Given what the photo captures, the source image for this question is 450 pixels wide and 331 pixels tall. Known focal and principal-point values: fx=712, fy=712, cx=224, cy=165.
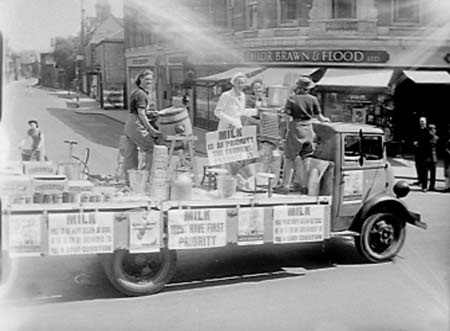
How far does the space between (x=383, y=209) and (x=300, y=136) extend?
0.77 meters

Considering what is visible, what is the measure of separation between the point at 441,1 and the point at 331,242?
6.24 feet

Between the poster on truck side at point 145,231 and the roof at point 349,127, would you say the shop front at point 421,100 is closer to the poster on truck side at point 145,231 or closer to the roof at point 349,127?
the roof at point 349,127

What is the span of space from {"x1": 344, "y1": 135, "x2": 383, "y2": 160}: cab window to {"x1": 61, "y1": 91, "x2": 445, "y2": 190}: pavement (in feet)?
0.31

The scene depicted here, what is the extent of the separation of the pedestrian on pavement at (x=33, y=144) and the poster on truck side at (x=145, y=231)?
2.33 ft

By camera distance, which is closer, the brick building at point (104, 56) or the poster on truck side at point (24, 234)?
the brick building at point (104, 56)

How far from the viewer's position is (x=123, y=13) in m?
2.66

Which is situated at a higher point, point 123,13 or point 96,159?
point 123,13

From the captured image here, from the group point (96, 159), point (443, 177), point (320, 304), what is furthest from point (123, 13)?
point (443, 177)

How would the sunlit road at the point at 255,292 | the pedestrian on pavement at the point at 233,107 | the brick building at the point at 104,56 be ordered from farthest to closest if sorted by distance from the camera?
the pedestrian on pavement at the point at 233,107
the sunlit road at the point at 255,292
the brick building at the point at 104,56

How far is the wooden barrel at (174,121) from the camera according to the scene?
10.3ft

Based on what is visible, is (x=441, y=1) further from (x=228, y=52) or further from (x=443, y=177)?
(x=443, y=177)

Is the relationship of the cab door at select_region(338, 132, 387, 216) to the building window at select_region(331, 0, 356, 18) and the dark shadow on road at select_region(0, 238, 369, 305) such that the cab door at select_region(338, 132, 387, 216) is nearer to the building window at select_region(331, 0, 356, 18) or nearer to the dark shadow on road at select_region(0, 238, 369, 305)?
the dark shadow on road at select_region(0, 238, 369, 305)

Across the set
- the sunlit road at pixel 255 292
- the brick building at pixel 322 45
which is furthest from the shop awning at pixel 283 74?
the sunlit road at pixel 255 292

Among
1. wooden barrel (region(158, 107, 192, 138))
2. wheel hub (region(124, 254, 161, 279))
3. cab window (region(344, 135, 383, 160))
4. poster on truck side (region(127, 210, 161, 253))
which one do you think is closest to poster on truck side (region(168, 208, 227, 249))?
poster on truck side (region(127, 210, 161, 253))
